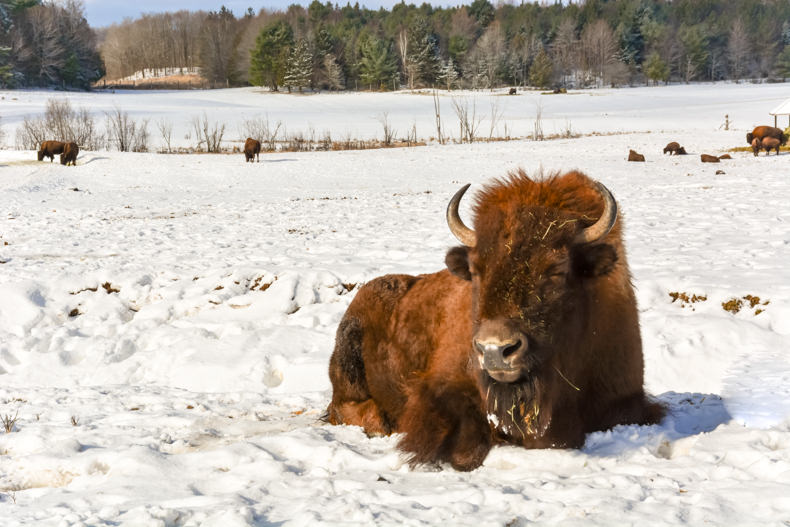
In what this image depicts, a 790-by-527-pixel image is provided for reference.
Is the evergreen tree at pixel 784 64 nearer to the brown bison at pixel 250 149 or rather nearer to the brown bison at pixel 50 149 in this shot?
the brown bison at pixel 250 149

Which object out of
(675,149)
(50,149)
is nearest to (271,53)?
(50,149)

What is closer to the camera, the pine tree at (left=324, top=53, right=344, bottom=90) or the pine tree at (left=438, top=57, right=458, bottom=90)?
the pine tree at (left=324, top=53, right=344, bottom=90)

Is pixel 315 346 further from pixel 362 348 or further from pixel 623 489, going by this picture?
pixel 623 489

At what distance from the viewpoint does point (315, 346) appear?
25.9 feet

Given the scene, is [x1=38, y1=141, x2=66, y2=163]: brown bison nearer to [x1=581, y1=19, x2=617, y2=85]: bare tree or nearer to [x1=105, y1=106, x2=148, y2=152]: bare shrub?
[x1=105, y1=106, x2=148, y2=152]: bare shrub

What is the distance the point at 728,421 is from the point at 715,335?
2.42m

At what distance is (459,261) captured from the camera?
4.05m

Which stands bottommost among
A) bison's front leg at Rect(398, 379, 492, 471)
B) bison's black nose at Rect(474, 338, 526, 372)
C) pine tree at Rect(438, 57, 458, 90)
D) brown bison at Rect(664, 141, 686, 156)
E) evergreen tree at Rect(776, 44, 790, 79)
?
bison's front leg at Rect(398, 379, 492, 471)

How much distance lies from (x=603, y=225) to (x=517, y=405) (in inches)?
43.9

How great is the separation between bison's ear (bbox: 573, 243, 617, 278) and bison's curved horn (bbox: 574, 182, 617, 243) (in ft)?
0.25

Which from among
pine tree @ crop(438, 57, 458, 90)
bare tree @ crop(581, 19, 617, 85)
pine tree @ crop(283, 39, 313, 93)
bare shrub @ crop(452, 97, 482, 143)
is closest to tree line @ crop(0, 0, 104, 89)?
pine tree @ crop(283, 39, 313, 93)

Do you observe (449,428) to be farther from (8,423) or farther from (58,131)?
(58,131)

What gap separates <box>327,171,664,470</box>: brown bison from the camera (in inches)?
140

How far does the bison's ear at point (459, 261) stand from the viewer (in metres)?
4.02
